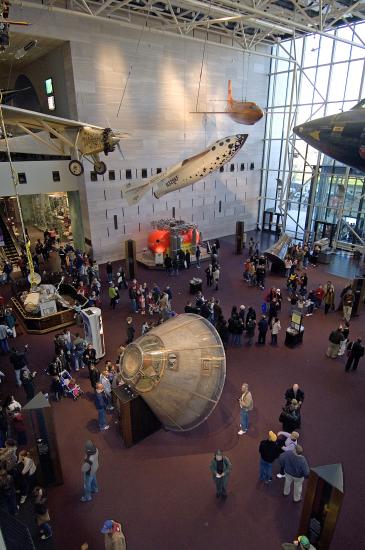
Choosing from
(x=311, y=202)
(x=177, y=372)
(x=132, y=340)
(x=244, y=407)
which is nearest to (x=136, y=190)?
(x=132, y=340)

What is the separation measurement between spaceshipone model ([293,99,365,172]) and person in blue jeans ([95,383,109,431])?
32.4ft

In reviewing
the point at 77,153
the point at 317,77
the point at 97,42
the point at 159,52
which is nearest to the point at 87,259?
the point at 77,153

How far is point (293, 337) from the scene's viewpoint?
12.1 m

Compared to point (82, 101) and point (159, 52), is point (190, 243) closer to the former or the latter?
point (82, 101)

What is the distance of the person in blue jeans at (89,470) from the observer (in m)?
6.59

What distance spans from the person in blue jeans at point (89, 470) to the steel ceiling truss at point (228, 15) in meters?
17.2

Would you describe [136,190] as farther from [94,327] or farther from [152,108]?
[94,327]

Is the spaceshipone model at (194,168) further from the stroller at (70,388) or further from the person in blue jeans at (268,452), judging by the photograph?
the person in blue jeans at (268,452)

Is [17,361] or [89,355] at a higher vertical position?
[17,361]

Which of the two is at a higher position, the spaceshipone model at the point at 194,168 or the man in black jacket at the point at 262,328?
the spaceshipone model at the point at 194,168

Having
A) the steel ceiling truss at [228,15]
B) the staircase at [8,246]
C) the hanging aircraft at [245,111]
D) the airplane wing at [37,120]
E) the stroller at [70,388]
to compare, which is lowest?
the stroller at [70,388]

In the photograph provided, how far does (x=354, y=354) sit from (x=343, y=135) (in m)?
6.69

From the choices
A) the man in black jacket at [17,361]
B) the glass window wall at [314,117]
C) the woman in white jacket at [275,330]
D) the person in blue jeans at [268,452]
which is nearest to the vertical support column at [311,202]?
the glass window wall at [314,117]

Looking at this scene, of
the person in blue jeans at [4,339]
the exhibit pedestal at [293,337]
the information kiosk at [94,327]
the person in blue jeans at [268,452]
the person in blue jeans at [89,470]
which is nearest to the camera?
the person in blue jeans at [89,470]
